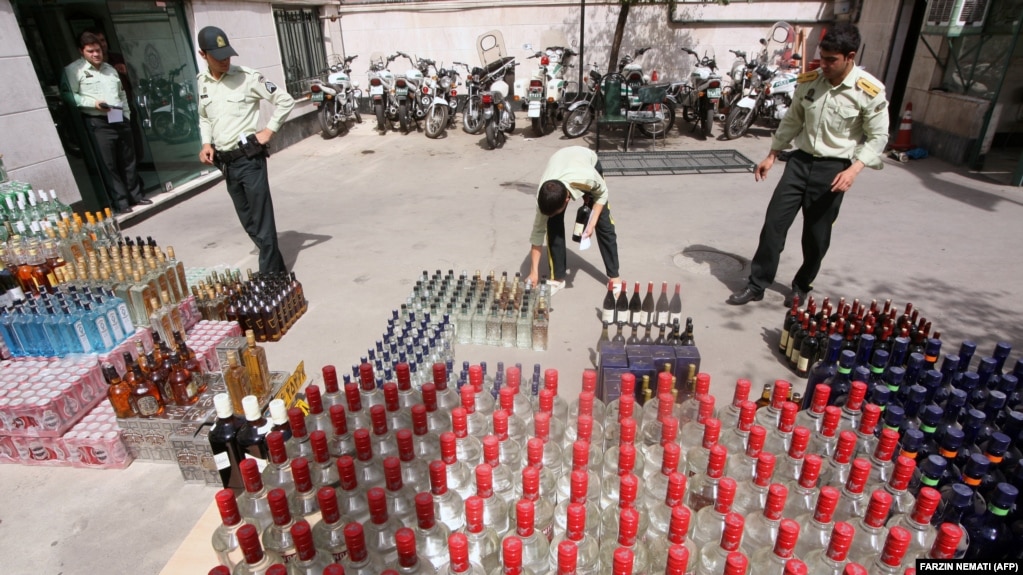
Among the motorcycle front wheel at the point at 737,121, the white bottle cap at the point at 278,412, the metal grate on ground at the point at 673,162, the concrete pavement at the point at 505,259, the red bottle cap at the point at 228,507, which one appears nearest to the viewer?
the red bottle cap at the point at 228,507

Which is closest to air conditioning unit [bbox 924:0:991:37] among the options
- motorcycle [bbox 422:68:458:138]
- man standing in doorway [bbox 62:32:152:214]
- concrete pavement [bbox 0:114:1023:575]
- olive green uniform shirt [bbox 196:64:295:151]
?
concrete pavement [bbox 0:114:1023:575]

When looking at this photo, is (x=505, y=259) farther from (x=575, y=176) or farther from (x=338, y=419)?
(x=338, y=419)

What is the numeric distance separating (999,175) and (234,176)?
10103 mm

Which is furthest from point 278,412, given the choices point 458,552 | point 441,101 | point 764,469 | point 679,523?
point 441,101

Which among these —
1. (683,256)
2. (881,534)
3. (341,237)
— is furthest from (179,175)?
(881,534)

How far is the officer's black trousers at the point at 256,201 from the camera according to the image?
484 cm

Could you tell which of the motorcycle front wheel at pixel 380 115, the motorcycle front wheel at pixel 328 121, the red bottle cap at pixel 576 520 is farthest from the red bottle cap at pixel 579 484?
the motorcycle front wheel at pixel 328 121

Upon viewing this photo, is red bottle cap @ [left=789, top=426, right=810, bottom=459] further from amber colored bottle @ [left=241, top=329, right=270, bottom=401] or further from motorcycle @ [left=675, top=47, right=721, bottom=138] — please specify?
motorcycle @ [left=675, top=47, right=721, bottom=138]

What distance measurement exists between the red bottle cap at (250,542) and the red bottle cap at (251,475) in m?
0.24

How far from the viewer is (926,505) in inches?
66.3

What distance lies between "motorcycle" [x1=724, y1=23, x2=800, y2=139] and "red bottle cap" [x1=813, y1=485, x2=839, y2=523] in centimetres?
989

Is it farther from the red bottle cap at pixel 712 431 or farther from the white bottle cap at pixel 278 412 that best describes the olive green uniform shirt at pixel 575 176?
the white bottle cap at pixel 278 412

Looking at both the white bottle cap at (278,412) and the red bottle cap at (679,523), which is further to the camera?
the white bottle cap at (278,412)

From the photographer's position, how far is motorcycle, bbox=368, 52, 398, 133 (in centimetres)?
1136
